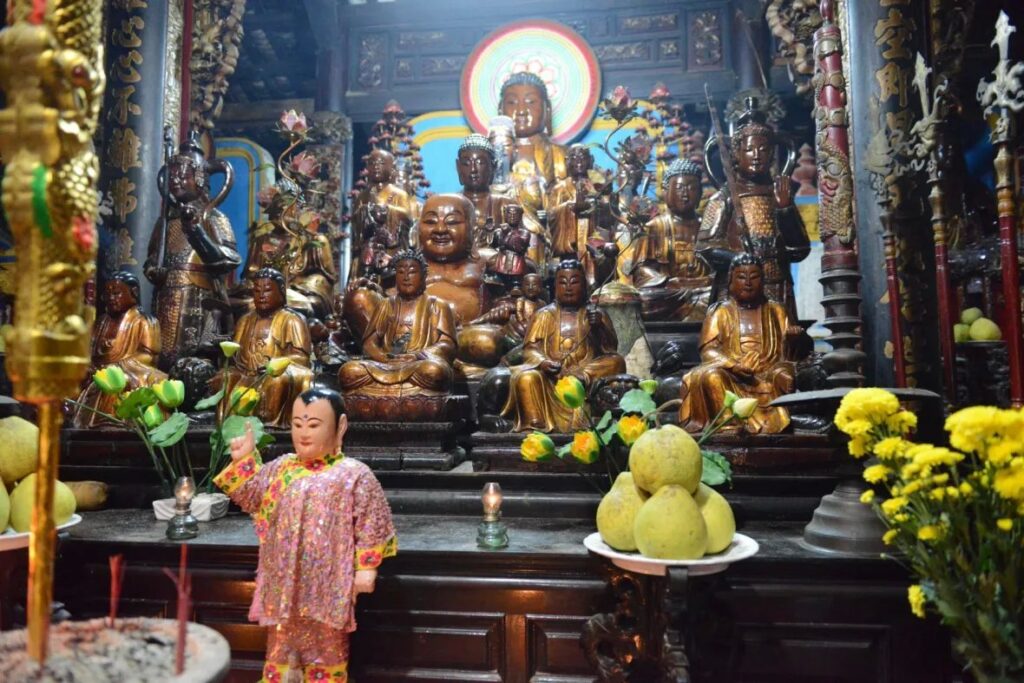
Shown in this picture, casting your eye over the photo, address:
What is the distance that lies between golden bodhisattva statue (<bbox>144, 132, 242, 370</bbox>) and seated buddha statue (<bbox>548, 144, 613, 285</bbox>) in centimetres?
280

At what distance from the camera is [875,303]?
17.0ft

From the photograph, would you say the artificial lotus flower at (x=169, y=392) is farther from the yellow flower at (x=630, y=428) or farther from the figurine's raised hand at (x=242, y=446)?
the yellow flower at (x=630, y=428)

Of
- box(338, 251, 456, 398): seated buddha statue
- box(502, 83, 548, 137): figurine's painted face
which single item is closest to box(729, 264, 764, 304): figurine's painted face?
box(338, 251, 456, 398): seated buddha statue

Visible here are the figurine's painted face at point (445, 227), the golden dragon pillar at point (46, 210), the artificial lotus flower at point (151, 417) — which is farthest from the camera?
the figurine's painted face at point (445, 227)

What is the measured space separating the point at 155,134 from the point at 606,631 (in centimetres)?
569

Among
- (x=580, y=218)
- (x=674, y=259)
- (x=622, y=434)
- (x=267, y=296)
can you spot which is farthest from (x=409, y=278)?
(x=674, y=259)

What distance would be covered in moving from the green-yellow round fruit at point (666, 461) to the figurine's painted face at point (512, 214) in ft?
12.5

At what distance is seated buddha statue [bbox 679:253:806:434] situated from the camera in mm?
4246

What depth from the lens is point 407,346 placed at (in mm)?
4805

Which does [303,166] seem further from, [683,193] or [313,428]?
[313,428]

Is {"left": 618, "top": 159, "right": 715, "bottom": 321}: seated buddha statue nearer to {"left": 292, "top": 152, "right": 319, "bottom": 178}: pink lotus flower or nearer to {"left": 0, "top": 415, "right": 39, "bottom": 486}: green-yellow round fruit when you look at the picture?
{"left": 292, "top": 152, "right": 319, "bottom": 178}: pink lotus flower

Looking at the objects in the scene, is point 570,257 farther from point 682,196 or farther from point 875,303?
point 682,196

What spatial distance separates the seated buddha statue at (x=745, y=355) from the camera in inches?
167

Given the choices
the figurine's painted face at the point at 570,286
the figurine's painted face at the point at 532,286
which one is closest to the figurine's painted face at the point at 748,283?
the figurine's painted face at the point at 570,286
